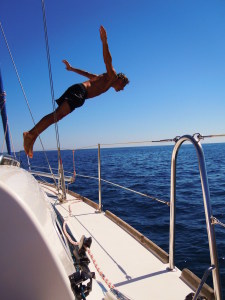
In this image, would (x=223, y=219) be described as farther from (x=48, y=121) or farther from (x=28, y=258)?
(x=28, y=258)

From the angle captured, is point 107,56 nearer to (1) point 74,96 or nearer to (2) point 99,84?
(2) point 99,84

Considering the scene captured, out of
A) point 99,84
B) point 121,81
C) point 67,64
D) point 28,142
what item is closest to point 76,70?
point 67,64

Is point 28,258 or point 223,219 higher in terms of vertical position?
point 28,258

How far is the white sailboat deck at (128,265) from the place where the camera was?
1.83 meters

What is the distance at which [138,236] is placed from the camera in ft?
9.00

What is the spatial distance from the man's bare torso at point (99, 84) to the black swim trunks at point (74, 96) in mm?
189

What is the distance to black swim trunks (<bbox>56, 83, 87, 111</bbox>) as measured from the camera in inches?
113

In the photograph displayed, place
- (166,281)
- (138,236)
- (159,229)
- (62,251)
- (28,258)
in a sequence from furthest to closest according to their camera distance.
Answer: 1. (159,229)
2. (138,236)
3. (166,281)
4. (62,251)
5. (28,258)

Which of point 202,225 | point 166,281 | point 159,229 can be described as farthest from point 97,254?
point 202,225

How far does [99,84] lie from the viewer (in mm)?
3230

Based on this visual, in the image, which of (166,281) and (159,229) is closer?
(166,281)

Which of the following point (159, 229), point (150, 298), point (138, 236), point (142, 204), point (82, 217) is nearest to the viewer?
point (150, 298)

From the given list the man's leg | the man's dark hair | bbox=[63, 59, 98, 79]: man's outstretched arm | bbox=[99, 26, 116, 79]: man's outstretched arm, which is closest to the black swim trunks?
the man's leg

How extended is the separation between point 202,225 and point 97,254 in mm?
4303
